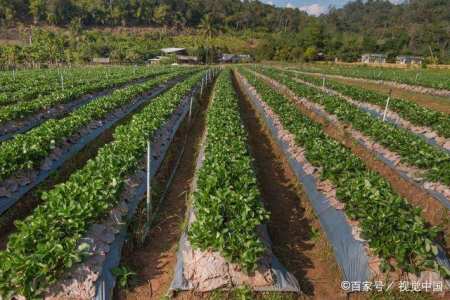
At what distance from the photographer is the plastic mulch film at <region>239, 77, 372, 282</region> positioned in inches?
229

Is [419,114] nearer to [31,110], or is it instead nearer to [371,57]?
[31,110]

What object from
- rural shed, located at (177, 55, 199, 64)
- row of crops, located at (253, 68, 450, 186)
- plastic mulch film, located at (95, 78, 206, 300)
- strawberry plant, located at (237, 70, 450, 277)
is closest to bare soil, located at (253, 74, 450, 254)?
row of crops, located at (253, 68, 450, 186)

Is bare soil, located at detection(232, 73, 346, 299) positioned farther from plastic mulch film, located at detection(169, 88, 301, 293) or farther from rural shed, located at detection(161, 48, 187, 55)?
rural shed, located at detection(161, 48, 187, 55)

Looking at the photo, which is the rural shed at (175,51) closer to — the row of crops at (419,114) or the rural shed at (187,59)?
the rural shed at (187,59)

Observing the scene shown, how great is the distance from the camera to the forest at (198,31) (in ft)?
255

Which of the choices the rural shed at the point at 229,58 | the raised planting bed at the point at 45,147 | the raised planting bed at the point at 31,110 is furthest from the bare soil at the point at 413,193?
the rural shed at the point at 229,58

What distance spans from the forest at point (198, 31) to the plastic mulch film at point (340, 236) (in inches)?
2431

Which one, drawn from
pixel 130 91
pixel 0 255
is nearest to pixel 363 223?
pixel 0 255

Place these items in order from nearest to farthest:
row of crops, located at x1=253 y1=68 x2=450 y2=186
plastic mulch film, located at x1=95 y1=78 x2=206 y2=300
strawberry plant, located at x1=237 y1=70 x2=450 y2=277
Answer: plastic mulch film, located at x1=95 y1=78 x2=206 y2=300
strawberry plant, located at x1=237 y1=70 x2=450 y2=277
row of crops, located at x1=253 y1=68 x2=450 y2=186

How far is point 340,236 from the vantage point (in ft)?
21.7

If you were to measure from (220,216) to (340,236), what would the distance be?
261cm

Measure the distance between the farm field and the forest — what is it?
57690 mm

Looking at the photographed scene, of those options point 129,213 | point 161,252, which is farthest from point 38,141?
point 161,252

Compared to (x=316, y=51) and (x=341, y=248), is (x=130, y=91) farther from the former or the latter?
(x=316, y=51)
